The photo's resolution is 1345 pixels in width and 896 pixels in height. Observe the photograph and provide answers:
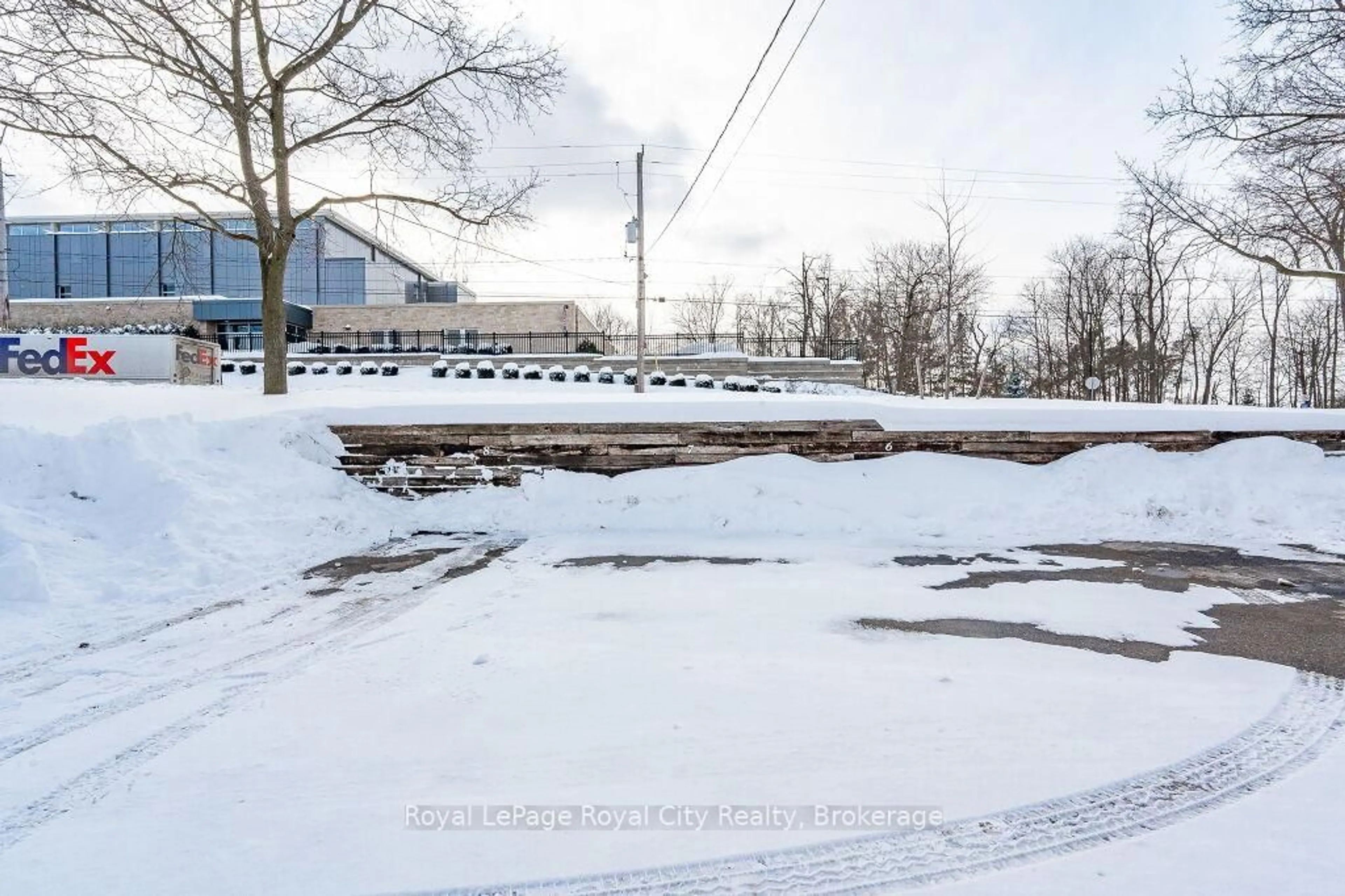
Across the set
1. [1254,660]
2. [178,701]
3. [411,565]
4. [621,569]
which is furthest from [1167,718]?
[411,565]

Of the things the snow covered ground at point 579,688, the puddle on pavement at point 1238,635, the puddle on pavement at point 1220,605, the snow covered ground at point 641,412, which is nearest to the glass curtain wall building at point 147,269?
the snow covered ground at point 641,412

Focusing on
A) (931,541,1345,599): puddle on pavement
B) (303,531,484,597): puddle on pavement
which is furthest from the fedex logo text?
(931,541,1345,599): puddle on pavement

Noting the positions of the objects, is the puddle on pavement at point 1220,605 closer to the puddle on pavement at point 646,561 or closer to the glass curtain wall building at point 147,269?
the puddle on pavement at point 646,561

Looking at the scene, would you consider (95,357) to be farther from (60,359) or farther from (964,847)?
(964,847)

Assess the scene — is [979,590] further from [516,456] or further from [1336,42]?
[1336,42]

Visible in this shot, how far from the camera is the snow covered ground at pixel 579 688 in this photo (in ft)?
6.72

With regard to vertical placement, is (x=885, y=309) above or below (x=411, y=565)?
above

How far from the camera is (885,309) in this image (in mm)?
43875

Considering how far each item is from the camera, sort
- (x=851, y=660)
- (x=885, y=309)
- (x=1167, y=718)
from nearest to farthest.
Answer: (x=1167, y=718) → (x=851, y=660) → (x=885, y=309)

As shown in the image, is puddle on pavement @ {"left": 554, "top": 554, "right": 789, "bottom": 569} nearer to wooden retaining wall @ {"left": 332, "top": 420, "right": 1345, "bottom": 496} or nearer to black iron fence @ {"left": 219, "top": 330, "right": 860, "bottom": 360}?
wooden retaining wall @ {"left": 332, "top": 420, "right": 1345, "bottom": 496}

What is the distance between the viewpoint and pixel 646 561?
5.97 meters

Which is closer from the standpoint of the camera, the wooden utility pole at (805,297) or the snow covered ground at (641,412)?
the snow covered ground at (641,412)

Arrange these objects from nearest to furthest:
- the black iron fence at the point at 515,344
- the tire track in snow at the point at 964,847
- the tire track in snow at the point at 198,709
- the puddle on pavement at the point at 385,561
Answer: the tire track in snow at the point at 964,847, the tire track in snow at the point at 198,709, the puddle on pavement at the point at 385,561, the black iron fence at the point at 515,344

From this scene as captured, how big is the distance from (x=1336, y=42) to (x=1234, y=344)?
135 ft
